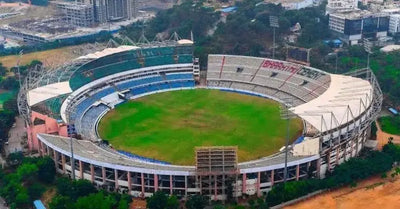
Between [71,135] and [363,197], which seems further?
[71,135]

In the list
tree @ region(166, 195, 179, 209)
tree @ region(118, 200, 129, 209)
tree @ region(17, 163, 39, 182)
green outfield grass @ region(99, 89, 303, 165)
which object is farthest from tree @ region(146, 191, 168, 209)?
tree @ region(17, 163, 39, 182)

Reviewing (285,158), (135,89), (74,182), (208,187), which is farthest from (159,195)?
(135,89)

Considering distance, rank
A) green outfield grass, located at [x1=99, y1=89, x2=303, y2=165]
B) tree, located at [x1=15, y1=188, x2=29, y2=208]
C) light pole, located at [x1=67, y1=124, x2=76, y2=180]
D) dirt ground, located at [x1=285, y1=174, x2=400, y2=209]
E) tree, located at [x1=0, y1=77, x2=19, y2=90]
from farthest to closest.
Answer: tree, located at [x1=0, y1=77, x2=19, y2=90], green outfield grass, located at [x1=99, y1=89, x2=303, y2=165], light pole, located at [x1=67, y1=124, x2=76, y2=180], tree, located at [x1=15, y1=188, x2=29, y2=208], dirt ground, located at [x1=285, y1=174, x2=400, y2=209]

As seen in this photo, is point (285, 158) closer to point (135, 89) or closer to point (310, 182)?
point (310, 182)

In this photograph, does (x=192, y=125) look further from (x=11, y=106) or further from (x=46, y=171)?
(x=11, y=106)

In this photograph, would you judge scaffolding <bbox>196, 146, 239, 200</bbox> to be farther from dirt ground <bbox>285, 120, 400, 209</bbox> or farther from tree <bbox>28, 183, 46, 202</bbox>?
tree <bbox>28, 183, 46, 202</bbox>

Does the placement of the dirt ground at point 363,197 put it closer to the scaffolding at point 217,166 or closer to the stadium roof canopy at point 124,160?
the stadium roof canopy at point 124,160

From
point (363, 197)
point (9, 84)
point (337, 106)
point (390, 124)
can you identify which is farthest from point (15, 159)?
point (390, 124)
